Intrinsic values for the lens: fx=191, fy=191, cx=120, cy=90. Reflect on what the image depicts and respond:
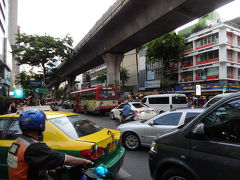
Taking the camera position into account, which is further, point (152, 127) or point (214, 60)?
point (214, 60)

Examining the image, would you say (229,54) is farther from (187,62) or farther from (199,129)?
(199,129)

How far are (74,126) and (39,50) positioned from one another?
1565 centimetres

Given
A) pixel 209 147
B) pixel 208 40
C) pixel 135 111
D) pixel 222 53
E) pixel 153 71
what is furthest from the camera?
pixel 153 71

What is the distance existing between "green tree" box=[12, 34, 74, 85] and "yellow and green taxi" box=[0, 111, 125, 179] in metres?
14.6

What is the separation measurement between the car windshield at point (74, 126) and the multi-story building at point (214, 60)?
30.0 meters

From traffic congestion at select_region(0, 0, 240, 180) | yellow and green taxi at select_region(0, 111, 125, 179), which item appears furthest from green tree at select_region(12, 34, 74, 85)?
yellow and green taxi at select_region(0, 111, 125, 179)

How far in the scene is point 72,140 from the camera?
10.5 ft

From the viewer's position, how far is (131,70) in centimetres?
5162

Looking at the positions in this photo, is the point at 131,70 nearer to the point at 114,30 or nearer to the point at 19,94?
the point at 19,94

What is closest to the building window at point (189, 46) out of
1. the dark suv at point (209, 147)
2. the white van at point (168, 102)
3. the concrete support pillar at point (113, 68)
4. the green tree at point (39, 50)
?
the concrete support pillar at point (113, 68)

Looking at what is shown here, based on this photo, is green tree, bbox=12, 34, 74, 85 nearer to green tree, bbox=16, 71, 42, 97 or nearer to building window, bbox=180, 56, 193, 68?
green tree, bbox=16, 71, 42, 97

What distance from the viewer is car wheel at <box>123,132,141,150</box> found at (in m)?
6.34

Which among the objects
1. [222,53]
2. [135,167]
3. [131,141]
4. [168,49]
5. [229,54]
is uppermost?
[168,49]

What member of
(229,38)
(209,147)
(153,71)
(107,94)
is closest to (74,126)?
(209,147)
